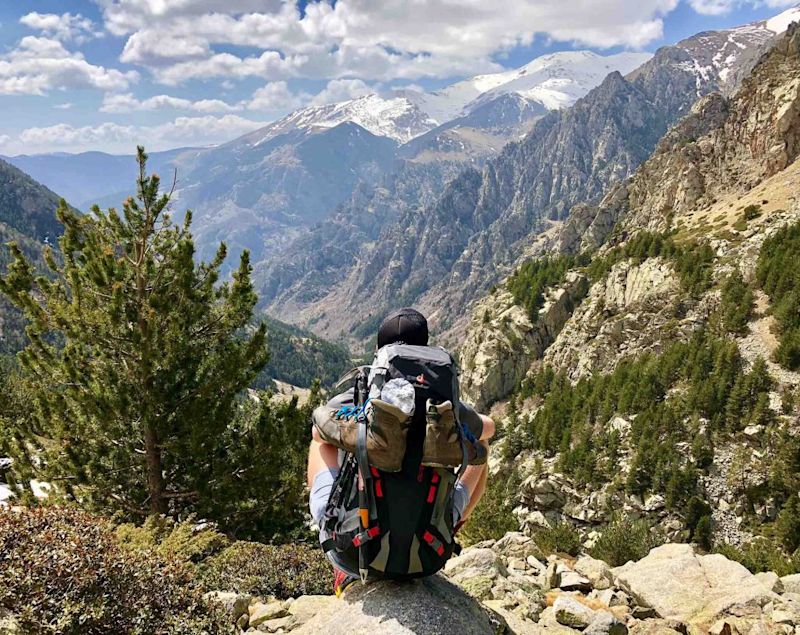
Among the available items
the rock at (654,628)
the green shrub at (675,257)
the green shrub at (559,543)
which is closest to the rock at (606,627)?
the rock at (654,628)

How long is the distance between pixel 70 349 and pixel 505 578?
977cm

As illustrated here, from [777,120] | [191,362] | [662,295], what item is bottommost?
[662,295]

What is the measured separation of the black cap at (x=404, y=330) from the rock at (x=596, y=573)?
630 cm

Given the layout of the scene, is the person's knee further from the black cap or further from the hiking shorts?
the black cap

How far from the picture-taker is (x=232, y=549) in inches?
353

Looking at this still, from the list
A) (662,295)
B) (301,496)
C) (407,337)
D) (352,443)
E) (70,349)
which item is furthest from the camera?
(662,295)

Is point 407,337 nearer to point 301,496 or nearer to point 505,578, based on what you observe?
point 505,578

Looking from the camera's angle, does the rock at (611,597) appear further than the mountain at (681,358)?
No

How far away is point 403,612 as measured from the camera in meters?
4.53

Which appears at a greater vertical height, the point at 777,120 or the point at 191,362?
the point at 777,120

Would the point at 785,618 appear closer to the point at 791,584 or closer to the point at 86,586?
the point at 791,584

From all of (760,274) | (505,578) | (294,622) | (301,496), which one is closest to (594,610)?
(505,578)

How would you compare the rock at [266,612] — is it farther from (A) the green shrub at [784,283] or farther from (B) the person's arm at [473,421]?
(A) the green shrub at [784,283]

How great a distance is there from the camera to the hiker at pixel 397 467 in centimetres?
416
